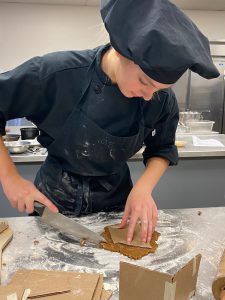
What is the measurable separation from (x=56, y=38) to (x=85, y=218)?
3.67 metres

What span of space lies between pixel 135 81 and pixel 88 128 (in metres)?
0.29

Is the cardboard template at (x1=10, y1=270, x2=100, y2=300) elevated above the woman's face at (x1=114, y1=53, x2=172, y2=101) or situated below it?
below

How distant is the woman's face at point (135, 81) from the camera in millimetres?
694

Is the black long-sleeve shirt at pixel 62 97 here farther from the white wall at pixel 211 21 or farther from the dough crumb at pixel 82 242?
the white wall at pixel 211 21

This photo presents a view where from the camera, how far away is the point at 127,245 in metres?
0.91

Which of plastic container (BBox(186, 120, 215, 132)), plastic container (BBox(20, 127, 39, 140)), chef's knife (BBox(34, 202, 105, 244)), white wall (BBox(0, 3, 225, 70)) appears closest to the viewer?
chef's knife (BBox(34, 202, 105, 244))

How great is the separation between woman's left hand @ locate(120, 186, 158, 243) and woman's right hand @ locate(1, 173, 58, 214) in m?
0.22

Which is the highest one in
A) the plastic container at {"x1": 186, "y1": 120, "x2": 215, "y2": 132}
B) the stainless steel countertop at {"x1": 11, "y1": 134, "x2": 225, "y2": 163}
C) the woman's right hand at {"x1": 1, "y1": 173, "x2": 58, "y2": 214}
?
the woman's right hand at {"x1": 1, "y1": 173, "x2": 58, "y2": 214}

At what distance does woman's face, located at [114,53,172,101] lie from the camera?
2.28 ft

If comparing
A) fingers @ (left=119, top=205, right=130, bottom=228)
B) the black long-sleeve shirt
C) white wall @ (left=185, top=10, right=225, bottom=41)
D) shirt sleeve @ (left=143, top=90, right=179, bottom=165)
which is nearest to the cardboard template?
fingers @ (left=119, top=205, right=130, bottom=228)

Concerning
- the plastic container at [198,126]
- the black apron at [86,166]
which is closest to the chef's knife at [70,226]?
the black apron at [86,166]

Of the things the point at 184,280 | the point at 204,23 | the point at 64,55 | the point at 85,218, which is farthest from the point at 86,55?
the point at 204,23

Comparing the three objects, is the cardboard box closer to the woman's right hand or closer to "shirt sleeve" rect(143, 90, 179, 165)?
the woman's right hand

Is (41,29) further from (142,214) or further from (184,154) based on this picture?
(142,214)
